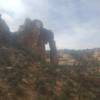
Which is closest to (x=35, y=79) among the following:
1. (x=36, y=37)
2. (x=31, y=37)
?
(x=31, y=37)

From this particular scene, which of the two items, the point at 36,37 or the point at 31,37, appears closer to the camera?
the point at 31,37

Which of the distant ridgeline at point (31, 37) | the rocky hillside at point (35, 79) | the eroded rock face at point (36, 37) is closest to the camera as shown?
the rocky hillside at point (35, 79)

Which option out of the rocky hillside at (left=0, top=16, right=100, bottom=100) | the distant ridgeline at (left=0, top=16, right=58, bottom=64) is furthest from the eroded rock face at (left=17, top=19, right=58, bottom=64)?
the rocky hillside at (left=0, top=16, right=100, bottom=100)

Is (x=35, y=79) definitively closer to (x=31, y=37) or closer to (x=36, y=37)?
(x=31, y=37)

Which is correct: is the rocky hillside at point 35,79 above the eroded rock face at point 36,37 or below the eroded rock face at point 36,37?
below

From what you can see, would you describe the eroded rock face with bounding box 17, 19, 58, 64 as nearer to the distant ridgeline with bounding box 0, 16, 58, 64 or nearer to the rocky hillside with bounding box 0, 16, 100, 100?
the distant ridgeline with bounding box 0, 16, 58, 64

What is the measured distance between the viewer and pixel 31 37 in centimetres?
2778

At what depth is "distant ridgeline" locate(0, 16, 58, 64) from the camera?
25078 mm

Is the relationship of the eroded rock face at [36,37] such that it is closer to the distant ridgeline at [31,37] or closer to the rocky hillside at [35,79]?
the distant ridgeline at [31,37]

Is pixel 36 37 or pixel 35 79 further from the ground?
pixel 36 37

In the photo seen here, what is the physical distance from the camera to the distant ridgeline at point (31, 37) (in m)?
25.1

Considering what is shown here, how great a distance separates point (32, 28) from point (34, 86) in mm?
10146

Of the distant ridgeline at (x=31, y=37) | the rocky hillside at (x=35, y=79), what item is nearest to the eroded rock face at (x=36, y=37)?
the distant ridgeline at (x=31, y=37)

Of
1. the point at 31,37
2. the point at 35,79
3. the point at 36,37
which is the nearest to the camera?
the point at 35,79
